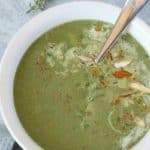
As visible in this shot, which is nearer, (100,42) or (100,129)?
(100,129)

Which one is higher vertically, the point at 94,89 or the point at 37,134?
the point at 94,89

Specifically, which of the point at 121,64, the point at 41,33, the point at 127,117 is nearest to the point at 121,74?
the point at 121,64

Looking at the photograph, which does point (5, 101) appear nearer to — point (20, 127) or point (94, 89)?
point (20, 127)

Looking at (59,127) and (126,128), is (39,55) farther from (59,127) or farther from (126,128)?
(126,128)

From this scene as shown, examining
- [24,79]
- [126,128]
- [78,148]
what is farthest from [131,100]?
[24,79]

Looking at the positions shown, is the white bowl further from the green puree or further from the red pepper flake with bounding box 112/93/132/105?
the red pepper flake with bounding box 112/93/132/105

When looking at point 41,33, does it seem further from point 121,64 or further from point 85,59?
point 121,64
